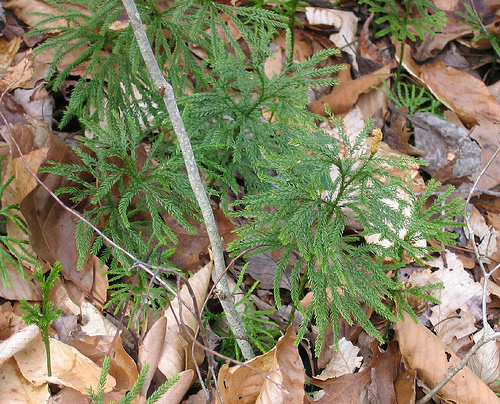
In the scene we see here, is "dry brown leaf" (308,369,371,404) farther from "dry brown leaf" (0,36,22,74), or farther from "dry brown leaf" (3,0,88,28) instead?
"dry brown leaf" (3,0,88,28)

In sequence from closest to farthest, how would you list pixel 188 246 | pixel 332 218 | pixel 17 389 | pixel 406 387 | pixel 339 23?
pixel 332 218
pixel 17 389
pixel 406 387
pixel 188 246
pixel 339 23

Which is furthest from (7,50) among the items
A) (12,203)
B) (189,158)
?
(189,158)

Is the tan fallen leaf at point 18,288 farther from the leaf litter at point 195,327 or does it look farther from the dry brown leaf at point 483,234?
the dry brown leaf at point 483,234

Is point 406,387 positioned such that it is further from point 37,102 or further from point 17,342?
point 37,102

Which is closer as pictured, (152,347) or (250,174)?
(152,347)

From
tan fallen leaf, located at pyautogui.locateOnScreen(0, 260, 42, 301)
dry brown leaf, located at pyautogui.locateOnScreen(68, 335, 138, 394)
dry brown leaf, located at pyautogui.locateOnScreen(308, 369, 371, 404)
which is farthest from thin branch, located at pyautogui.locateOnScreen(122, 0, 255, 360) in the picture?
tan fallen leaf, located at pyautogui.locateOnScreen(0, 260, 42, 301)

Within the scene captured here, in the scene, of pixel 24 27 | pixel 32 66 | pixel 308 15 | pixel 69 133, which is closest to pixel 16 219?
→ pixel 69 133

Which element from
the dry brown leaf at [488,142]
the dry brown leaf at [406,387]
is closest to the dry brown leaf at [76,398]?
the dry brown leaf at [406,387]

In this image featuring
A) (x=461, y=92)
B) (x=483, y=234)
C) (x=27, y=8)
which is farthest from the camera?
(x=461, y=92)
